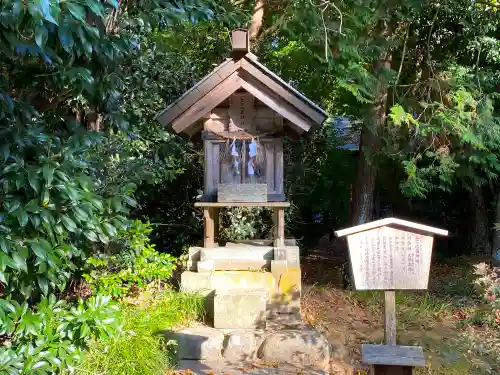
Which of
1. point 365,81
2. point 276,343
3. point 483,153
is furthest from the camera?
point 483,153

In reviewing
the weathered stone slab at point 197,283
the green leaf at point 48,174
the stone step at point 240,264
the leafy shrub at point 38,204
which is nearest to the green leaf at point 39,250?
the leafy shrub at point 38,204

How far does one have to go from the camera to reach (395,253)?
3436 millimetres

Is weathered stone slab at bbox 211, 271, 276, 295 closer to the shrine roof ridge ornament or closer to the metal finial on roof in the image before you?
the shrine roof ridge ornament

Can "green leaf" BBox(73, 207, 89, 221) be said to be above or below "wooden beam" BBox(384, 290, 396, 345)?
above

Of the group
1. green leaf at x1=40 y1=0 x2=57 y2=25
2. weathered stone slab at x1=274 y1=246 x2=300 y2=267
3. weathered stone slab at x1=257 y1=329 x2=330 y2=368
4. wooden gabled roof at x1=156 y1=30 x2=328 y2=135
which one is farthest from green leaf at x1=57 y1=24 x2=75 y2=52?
weathered stone slab at x1=274 y1=246 x2=300 y2=267

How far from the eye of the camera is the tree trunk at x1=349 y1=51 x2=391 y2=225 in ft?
23.5

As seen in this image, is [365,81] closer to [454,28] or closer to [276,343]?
[454,28]

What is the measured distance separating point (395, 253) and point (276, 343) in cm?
198

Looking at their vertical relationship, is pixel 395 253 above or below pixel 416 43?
below

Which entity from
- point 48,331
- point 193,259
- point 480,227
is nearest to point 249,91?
point 193,259

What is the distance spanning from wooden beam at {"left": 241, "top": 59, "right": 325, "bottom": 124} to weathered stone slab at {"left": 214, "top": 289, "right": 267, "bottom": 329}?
212 cm

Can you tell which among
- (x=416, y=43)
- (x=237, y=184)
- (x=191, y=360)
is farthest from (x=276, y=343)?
(x=416, y=43)

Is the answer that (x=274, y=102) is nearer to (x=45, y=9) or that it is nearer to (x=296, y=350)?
(x=296, y=350)

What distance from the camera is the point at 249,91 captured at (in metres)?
5.49
